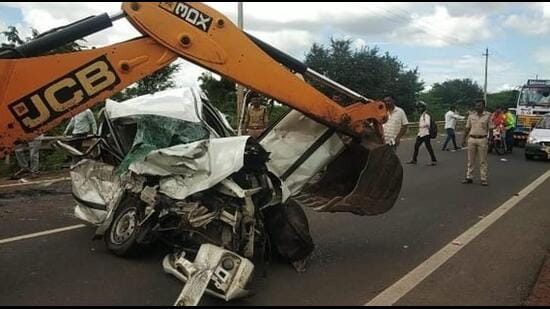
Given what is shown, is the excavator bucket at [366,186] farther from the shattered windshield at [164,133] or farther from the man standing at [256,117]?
the man standing at [256,117]

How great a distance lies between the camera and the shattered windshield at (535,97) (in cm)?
2514

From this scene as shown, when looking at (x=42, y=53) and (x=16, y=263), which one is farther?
(x=16, y=263)

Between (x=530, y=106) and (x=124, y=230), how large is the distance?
22.8 metres

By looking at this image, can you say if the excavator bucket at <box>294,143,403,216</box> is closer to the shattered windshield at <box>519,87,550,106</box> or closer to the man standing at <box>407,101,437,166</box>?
the man standing at <box>407,101,437,166</box>

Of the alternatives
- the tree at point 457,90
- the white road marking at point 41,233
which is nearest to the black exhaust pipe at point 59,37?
the white road marking at point 41,233

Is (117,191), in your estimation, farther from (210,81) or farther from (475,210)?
(210,81)

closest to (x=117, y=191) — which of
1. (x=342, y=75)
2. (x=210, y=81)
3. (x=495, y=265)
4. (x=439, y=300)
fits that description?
(x=439, y=300)

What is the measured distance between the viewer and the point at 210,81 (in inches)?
1207

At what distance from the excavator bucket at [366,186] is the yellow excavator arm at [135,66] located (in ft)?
1.54

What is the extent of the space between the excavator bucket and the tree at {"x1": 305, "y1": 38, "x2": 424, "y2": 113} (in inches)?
1579

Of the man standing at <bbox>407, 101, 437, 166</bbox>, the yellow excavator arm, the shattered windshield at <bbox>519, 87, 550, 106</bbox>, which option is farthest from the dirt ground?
the shattered windshield at <bbox>519, 87, 550, 106</bbox>

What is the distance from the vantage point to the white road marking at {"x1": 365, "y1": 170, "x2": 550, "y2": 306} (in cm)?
488

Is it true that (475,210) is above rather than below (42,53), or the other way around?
below

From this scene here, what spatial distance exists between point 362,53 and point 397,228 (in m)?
41.9
